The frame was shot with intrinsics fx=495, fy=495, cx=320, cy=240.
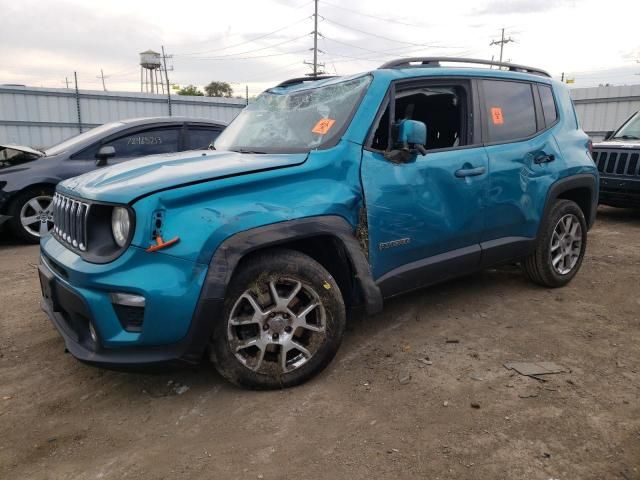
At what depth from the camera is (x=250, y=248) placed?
2.52 metres

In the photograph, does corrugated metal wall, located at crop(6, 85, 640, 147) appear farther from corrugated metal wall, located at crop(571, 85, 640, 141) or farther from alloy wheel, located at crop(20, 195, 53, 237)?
alloy wheel, located at crop(20, 195, 53, 237)

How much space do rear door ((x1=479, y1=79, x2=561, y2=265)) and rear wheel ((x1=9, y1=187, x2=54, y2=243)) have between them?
5115mm

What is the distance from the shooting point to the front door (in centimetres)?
304

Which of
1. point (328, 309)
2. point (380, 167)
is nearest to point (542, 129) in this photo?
point (380, 167)

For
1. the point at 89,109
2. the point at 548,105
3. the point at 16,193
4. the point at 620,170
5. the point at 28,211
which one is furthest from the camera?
the point at 89,109

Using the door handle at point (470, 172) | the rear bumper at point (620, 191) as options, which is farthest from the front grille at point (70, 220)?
the rear bumper at point (620, 191)

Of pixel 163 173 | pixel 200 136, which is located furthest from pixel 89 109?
pixel 163 173

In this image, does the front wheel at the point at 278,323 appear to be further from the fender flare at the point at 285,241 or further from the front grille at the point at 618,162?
the front grille at the point at 618,162

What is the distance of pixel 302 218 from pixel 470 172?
144 cm

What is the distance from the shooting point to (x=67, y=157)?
620cm

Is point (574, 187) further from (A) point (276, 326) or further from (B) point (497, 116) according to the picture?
(A) point (276, 326)

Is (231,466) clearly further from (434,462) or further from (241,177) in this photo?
(241,177)

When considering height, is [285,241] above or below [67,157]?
below

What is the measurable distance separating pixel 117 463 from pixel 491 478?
1.64m
